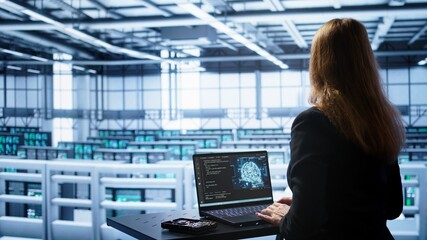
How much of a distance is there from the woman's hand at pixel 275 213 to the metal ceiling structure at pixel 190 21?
6102 millimetres

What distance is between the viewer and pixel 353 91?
1.77 meters

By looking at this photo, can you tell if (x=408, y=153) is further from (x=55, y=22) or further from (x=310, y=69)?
(x=310, y=69)

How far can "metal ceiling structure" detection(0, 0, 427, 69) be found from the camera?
34.5ft

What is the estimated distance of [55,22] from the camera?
10508 mm

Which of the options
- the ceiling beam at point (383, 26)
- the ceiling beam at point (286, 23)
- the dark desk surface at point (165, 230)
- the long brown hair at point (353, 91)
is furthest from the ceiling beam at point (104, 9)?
the long brown hair at point (353, 91)

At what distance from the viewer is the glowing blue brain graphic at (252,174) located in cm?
242

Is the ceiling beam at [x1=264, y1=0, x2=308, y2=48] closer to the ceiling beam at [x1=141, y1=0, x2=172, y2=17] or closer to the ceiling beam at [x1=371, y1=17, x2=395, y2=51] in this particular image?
the ceiling beam at [x1=371, y1=17, x2=395, y2=51]

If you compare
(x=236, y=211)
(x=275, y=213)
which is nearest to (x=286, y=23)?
(x=236, y=211)

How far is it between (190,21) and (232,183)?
29.8 ft

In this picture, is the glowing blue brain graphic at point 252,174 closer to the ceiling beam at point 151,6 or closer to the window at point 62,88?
the ceiling beam at point 151,6

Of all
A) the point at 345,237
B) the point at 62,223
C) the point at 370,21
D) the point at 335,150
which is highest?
the point at 370,21

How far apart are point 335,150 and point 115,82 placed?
86.3ft

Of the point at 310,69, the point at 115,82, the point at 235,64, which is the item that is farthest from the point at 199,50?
the point at 310,69

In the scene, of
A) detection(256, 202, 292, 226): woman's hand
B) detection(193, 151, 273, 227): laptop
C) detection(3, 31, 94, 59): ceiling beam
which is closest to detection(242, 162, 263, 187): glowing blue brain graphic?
detection(193, 151, 273, 227): laptop
